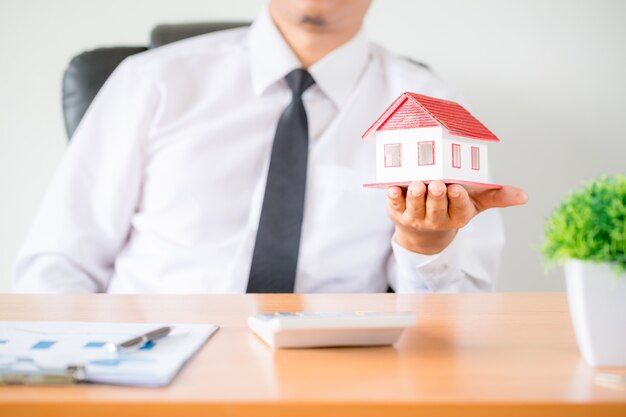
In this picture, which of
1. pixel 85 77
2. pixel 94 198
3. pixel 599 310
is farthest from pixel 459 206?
pixel 85 77

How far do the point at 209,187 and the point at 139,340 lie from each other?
83 cm

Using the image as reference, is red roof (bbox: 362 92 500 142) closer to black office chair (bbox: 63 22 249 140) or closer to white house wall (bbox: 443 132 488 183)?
white house wall (bbox: 443 132 488 183)

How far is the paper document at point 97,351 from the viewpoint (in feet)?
1.35

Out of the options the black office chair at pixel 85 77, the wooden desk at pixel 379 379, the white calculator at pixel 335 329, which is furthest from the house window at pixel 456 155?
the black office chair at pixel 85 77

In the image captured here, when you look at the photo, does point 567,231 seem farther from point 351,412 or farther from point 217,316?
point 217,316

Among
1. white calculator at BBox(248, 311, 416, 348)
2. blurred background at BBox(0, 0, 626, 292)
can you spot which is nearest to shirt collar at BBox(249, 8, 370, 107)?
blurred background at BBox(0, 0, 626, 292)

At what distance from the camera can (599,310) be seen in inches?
18.0

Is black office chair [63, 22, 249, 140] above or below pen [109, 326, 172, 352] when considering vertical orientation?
above

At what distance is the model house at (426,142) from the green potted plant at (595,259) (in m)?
0.25

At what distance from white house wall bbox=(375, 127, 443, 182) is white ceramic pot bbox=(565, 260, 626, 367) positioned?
274 mm

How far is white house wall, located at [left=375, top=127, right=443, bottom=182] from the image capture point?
0.72 metres

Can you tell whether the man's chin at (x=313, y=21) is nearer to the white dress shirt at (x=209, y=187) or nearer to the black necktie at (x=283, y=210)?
the white dress shirt at (x=209, y=187)

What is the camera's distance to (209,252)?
4.17ft

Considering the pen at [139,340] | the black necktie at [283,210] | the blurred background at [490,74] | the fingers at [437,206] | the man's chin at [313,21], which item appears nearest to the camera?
the pen at [139,340]
